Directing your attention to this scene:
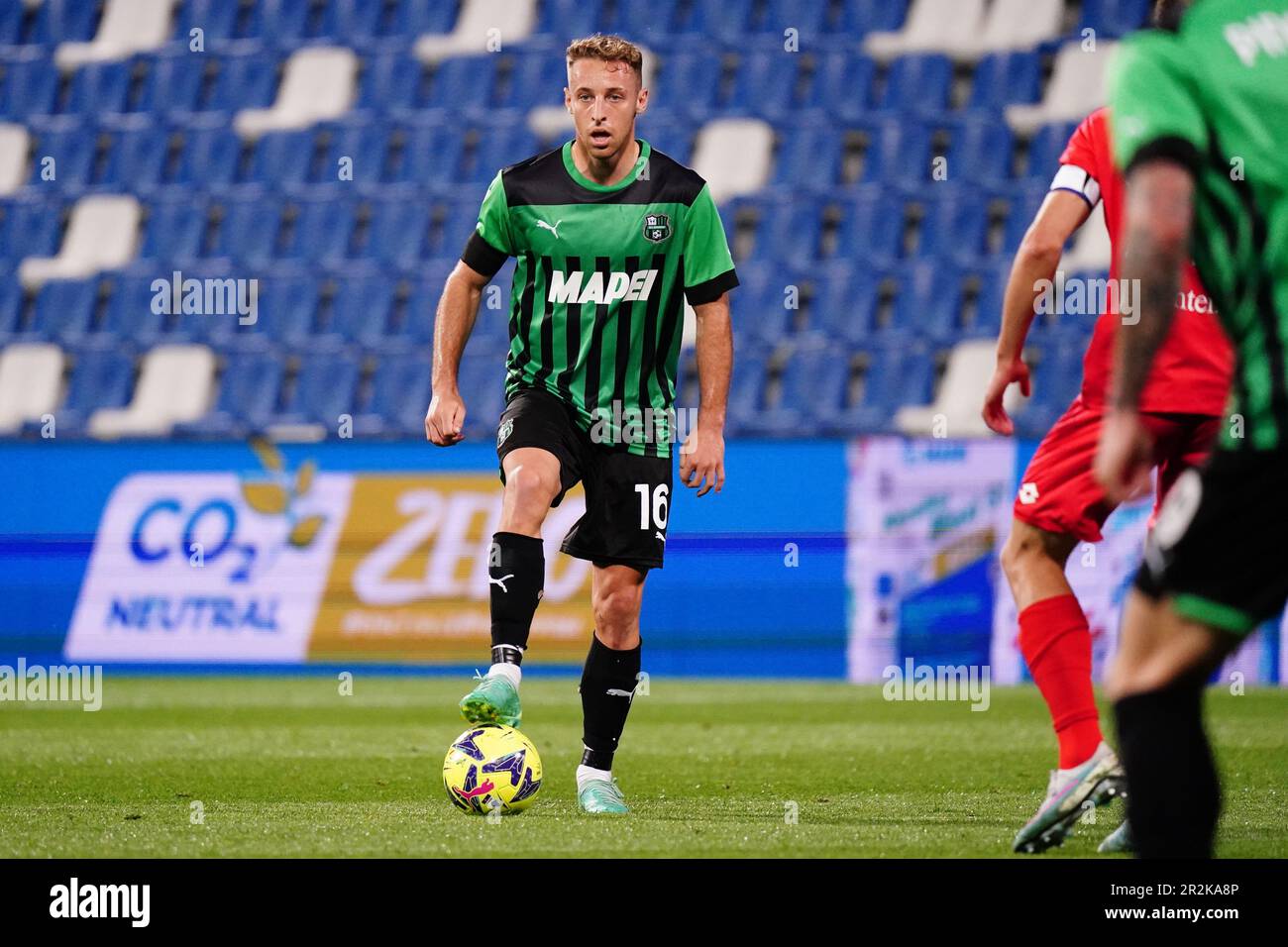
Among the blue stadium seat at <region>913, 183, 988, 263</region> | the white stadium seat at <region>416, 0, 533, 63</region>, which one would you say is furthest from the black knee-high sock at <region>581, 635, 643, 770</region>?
the white stadium seat at <region>416, 0, 533, 63</region>

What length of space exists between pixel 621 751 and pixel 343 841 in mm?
3039

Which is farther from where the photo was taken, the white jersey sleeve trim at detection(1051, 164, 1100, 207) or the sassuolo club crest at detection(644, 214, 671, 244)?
the sassuolo club crest at detection(644, 214, 671, 244)

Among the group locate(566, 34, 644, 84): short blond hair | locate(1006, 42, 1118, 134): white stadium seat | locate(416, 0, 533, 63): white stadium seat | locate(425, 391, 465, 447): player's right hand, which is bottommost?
locate(425, 391, 465, 447): player's right hand

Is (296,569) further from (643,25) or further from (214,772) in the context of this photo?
(643,25)

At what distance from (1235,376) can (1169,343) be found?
158cm

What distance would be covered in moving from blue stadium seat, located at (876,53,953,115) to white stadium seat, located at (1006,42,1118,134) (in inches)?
26.2

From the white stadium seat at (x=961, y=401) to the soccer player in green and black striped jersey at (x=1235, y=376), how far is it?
35.6ft

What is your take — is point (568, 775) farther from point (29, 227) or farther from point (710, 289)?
point (29, 227)

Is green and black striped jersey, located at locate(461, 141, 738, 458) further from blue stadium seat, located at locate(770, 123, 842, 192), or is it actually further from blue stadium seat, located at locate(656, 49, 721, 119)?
blue stadium seat, located at locate(656, 49, 721, 119)

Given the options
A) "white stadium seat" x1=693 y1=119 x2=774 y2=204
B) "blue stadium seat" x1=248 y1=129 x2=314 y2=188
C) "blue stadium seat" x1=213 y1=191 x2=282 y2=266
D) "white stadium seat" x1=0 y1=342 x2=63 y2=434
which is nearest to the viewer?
"white stadium seat" x1=0 y1=342 x2=63 y2=434

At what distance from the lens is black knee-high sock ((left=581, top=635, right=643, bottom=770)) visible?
548 cm

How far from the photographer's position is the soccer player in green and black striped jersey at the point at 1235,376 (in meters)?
2.72
